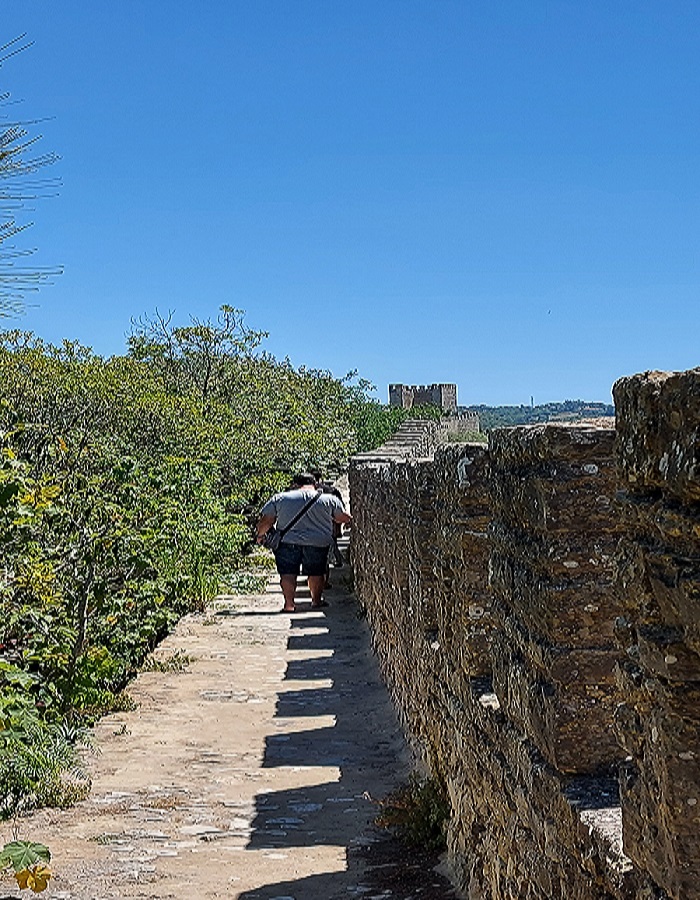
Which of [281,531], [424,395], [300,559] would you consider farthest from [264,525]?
[424,395]

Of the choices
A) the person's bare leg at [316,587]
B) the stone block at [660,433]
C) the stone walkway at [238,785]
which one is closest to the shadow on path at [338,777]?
the stone walkway at [238,785]

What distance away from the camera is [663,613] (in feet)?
6.87

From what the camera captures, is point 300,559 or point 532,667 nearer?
point 532,667

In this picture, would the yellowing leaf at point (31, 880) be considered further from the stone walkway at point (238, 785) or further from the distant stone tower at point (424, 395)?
the distant stone tower at point (424, 395)

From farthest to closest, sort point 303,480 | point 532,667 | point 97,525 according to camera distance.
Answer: point 303,480 < point 97,525 < point 532,667

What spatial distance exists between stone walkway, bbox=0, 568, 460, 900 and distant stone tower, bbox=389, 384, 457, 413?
31668mm

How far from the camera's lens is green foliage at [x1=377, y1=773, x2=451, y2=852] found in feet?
17.1

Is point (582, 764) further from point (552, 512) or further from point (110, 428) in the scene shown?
point (110, 428)

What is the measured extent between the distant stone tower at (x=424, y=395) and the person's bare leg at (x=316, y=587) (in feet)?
91.9

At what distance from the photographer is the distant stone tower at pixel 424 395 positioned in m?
41.8

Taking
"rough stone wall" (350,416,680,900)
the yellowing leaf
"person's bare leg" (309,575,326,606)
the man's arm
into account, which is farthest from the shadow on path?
the man's arm

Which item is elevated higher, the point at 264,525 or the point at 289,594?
the point at 264,525

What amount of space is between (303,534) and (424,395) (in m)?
30.0

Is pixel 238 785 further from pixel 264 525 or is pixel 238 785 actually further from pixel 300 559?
pixel 264 525
